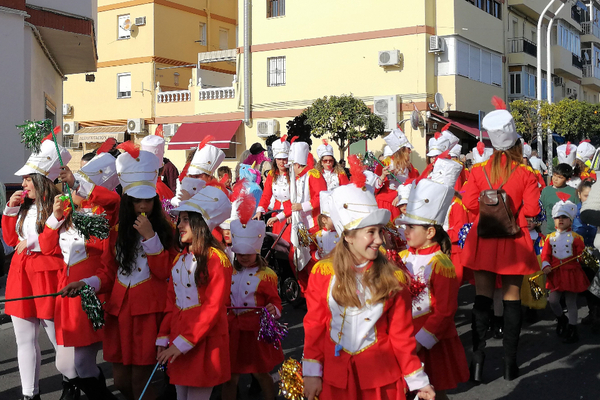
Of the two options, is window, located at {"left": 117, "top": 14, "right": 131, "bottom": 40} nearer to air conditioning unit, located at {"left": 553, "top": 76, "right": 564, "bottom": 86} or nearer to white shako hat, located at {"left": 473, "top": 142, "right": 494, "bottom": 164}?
air conditioning unit, located at {"left": 553, "top": 76, "right": 564, "bottom": 86}

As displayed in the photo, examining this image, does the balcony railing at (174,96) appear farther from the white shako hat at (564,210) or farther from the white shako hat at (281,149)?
the white shako hat at (564,210)

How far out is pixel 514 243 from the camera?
5.60 meters

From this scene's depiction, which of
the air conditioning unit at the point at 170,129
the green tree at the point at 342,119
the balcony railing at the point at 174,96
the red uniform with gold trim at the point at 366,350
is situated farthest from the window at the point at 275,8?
the red uniform with gold trim at the point at 366,350

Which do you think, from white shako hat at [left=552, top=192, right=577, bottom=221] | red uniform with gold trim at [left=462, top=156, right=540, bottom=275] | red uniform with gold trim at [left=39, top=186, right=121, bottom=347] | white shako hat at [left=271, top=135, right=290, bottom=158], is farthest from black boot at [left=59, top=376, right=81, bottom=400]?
white shako hat at [left=552, top=192, right=577, bottom=221]

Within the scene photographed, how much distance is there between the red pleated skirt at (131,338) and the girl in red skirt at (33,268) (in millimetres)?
865

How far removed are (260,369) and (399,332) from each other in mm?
1650

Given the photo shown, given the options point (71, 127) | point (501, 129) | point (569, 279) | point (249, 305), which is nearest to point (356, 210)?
point (249, 305)

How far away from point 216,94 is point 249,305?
90.1ft

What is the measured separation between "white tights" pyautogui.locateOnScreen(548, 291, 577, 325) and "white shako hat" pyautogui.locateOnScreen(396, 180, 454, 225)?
3.61m

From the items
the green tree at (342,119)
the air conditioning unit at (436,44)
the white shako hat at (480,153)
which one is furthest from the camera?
the air conditioning unit at (436,44)

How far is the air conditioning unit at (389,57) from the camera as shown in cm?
2641

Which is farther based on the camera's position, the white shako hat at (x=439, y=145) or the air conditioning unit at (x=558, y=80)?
the air conditioning unit at (x=558, y=80)

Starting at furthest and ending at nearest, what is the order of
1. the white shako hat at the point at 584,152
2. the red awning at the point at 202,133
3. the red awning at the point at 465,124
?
the red awning at the point at 202,133 < the red awning at the point at 465,124 < the white shako hat at the point at 584,152

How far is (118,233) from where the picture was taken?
4.51m
